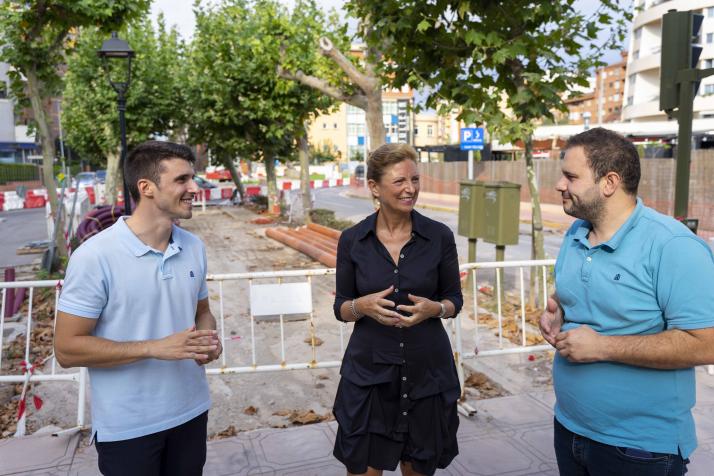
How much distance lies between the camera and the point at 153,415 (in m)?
2.35

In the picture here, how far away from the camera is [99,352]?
222cm

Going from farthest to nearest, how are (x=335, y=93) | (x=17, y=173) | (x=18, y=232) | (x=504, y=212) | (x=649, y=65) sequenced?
(x=649, y=65)
(x=17, y=173)
(x=18, y=232)
(x=335, y=93)
(x=504, y=212)

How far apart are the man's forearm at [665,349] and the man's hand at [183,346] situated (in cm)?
147

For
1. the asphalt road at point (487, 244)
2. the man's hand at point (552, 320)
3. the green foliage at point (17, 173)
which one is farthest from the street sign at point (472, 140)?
the green foliage at point (17, 173)

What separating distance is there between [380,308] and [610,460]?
1.04 metres

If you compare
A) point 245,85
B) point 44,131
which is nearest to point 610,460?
point 44,131

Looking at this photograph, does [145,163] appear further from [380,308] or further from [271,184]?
[271,184]

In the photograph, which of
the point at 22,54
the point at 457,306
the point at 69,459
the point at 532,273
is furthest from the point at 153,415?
the point at 22,54

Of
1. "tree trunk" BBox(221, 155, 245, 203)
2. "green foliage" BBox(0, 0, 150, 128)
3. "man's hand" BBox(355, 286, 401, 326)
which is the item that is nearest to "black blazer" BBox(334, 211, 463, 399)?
"man's hand" BBox(355, 286, 401, 326)

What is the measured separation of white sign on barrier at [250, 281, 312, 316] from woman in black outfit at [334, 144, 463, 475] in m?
2.27

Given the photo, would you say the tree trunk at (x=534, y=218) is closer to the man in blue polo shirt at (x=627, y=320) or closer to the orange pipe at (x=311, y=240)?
the orange pipe at (x=311, y=240)

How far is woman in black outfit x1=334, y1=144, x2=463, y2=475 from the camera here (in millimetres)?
2697

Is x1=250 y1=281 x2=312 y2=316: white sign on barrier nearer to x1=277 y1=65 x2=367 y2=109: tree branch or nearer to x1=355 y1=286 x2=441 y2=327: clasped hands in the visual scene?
x1=355 y1=286 x2=441 y2=327: clasped hands

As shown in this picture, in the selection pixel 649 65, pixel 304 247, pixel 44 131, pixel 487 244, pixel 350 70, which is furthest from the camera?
pixel 649 65
